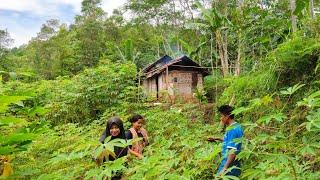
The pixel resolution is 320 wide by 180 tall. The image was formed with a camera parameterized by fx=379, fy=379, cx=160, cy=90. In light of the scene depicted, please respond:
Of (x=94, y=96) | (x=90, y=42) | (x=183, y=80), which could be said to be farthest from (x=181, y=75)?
(x=90, y=42)

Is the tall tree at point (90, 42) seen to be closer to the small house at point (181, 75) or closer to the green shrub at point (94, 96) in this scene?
the small house at point (181, 75)

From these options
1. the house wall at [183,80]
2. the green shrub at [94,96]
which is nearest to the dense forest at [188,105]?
the green shrub at [94,96]

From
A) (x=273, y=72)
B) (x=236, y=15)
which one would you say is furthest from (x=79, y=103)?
(x=273, y=72)

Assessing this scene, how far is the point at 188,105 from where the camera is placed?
36.6 ft

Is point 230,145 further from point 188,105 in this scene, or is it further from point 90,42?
point 90,42

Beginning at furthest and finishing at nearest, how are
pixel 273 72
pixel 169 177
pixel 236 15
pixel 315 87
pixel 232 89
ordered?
pixel 236 15
pixel 232 89
pixel 273 72
pixel 315 87
pixel 169 177

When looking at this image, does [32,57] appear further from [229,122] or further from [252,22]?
[229,122]

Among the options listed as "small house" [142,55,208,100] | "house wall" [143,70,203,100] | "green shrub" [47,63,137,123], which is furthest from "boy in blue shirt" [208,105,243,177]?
"house wall" [143,70,203,100]

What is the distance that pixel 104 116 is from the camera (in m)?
11.3

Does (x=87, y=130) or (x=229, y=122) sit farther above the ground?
(x=229, y=122)

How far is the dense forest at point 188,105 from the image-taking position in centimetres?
193

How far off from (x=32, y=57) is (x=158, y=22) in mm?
11697

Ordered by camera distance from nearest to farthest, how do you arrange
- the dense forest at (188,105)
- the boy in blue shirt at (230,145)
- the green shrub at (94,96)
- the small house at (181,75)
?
the dense forest at (188,105) → the boy in blue shirt at (230,145) → the green shrub at (94,96) → the small house at (181,75)

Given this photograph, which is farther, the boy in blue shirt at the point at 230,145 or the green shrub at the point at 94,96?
the green shrub at the point at 94,96
